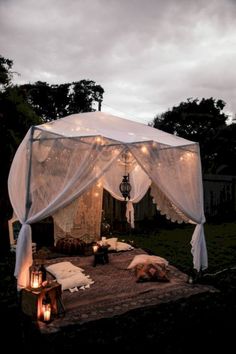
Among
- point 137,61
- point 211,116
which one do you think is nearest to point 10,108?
point 137,61

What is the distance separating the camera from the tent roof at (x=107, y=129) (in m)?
5.34

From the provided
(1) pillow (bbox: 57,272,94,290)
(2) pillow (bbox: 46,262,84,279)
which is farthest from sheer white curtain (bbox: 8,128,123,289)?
(2) pillow (bbox: 46,262,84,279)

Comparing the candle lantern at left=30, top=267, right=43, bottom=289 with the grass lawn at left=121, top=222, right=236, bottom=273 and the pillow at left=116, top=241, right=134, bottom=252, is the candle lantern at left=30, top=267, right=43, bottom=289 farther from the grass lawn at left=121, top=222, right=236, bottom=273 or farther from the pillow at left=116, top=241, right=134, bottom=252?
the pillow at left=116, top=241, right=134, bottom=252

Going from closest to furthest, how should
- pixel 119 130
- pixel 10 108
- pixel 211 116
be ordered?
pixel 119 130 < pixel 10 108 < pixel 211 116

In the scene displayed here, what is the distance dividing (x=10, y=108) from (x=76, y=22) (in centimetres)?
215

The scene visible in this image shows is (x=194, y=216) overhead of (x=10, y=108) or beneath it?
beneath

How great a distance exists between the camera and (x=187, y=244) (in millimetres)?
7801

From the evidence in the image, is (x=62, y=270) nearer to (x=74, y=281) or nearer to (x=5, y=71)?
(x=74, y=281)

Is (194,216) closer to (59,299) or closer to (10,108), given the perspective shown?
(59,299)

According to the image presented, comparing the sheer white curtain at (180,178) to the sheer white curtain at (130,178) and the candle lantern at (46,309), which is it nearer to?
the sheer white curtain at (130,178)

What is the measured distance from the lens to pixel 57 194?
4.73 m

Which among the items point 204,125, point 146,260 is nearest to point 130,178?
point 146,260

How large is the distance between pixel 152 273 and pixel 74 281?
1.27 meters

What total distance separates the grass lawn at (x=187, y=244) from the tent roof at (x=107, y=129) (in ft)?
7.81
